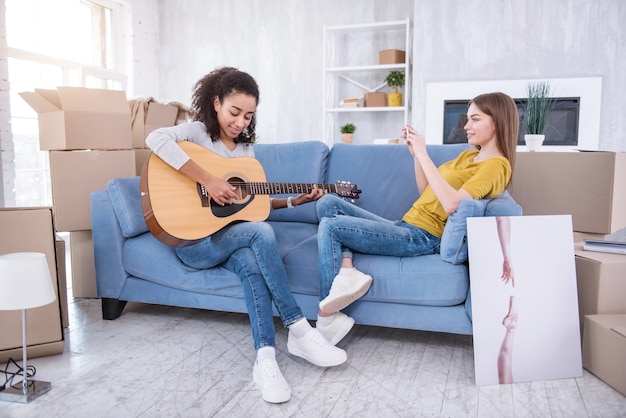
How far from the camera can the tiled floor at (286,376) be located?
4.99 ft

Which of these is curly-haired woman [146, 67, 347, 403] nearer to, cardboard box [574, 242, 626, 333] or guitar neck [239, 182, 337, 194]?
guitar neck [239, 182, 337, 194]

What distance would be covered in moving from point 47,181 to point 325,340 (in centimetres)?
333

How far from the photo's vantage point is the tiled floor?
1521mm

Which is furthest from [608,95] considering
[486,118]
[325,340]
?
[325,340]

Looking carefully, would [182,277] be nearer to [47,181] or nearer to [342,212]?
[342,212]

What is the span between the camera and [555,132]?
14.4 feet

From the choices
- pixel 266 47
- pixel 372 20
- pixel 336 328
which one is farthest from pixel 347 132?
pixel 336 328

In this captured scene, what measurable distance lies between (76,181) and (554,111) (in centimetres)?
375

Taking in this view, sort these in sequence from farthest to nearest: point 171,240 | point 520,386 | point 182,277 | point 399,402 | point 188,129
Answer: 1. point 182,277
2. point 188,129
3. point 171,240
4. point 520,386
5. point 399,402

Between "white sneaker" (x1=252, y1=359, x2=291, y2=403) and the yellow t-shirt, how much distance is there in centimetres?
80

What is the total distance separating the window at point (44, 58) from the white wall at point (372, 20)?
51 centimetres

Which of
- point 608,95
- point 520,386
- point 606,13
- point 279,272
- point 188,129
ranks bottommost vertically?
point 520,386

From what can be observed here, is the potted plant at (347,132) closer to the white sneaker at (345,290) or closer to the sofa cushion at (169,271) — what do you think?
the sofa cushion at (169,271)

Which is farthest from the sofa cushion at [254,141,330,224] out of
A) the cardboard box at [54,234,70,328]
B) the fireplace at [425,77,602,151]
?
the fireplace at [425,77,602,151]
